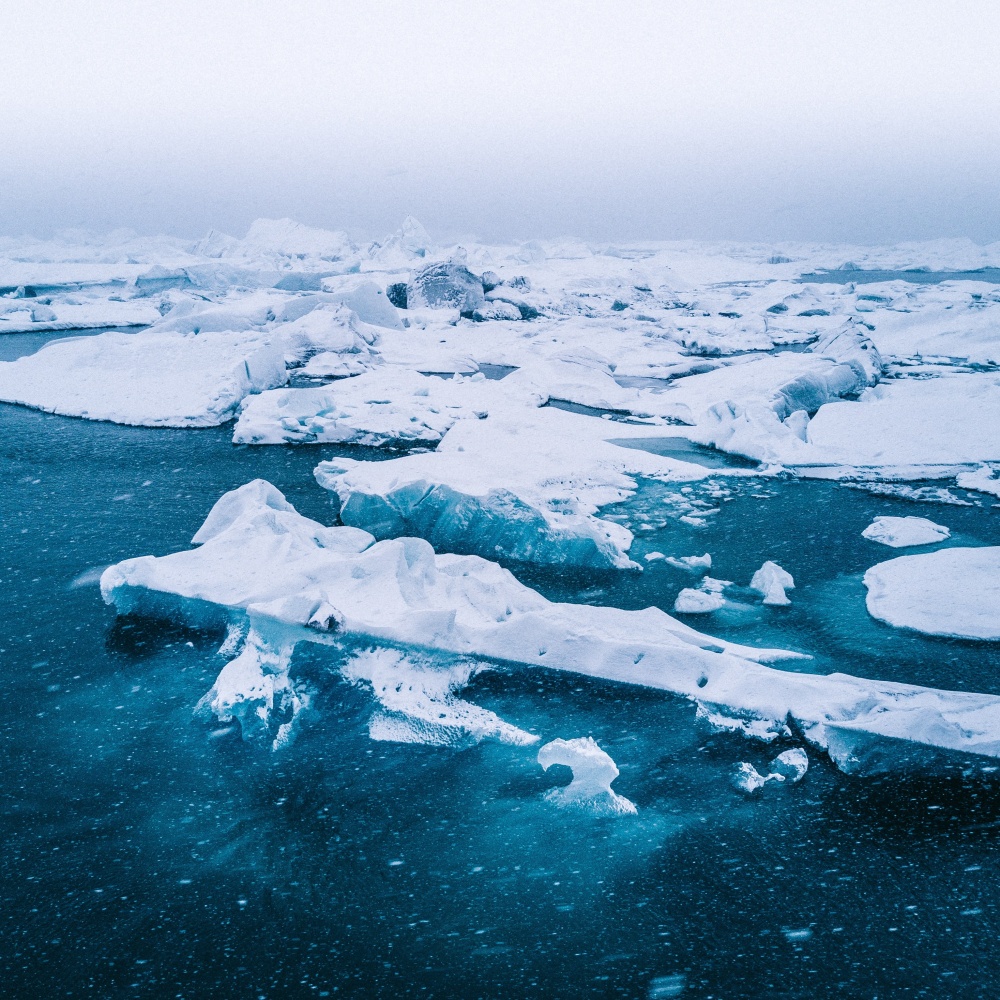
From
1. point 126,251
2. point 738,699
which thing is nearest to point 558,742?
point 738,699

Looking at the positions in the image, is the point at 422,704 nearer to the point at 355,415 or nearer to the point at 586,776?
the point at 586,776

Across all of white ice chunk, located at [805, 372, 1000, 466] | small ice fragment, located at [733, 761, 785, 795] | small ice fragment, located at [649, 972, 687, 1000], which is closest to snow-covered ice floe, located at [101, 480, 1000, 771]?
small ice fragment, located at [733, 761, 785, 795]

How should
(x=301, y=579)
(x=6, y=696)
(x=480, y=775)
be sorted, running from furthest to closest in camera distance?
(x=301, y=579), (x=6, y=696), (x=480, y=775)

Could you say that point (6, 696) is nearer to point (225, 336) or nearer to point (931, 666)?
point (931, 666)

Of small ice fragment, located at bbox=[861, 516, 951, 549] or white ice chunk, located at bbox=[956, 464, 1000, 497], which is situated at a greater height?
white ice chunk, located at bbox=[956, 464, 1000, 497]

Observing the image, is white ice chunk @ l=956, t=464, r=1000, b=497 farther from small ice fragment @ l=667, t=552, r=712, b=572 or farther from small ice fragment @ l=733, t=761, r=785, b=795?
small ice fragment @ l=733, t=761, r=785, b=795

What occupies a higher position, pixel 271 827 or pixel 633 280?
pixel 633 280
